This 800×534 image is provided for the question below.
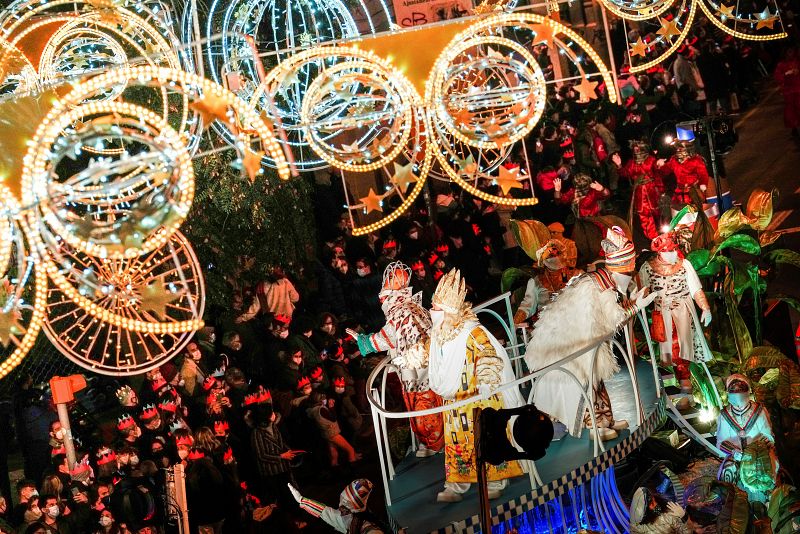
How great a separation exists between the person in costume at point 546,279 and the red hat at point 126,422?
11.0ft

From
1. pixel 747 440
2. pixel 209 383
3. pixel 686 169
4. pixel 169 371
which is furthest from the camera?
pixel 686 169

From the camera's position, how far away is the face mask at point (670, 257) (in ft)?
30.5

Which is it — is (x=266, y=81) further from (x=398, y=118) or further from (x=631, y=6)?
(x=631, y=6)

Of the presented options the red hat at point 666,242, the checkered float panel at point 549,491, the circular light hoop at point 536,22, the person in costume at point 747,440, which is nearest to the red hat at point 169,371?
the checkered float panel at point 549,491

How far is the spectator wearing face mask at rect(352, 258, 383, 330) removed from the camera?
37.7 feet

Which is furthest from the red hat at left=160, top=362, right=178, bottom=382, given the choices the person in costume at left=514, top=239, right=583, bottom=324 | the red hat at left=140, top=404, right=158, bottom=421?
the person in costume at left=514, top=239, right=583, bottom=324

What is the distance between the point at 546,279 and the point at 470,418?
2.64 metres

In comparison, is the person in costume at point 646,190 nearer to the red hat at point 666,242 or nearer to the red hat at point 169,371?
the red hat at point 666,242

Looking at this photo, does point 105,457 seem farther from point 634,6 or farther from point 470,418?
point 634,6

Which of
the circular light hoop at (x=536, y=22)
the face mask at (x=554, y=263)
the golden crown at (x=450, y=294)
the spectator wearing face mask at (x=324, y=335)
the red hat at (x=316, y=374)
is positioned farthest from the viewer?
the spectator wearing face mask at (x=324, y=335)

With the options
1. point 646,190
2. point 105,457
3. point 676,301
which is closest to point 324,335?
point 105,457

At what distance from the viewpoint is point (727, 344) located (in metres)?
9.80

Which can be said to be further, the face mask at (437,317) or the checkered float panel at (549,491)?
the face mask at (437,317)

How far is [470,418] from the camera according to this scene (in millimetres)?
7461
